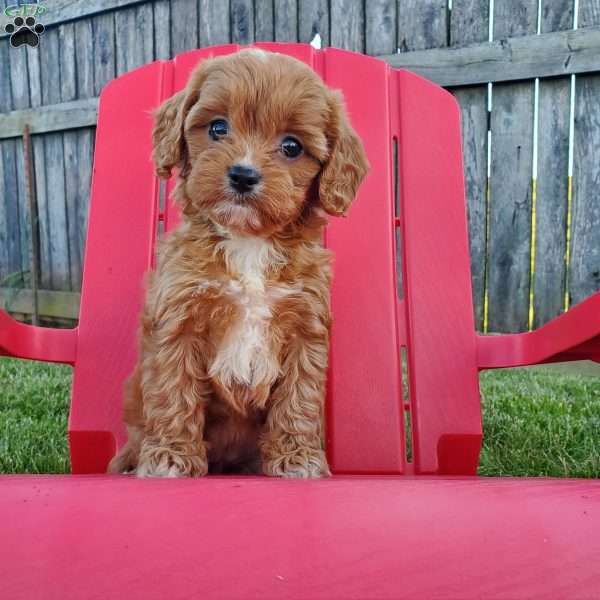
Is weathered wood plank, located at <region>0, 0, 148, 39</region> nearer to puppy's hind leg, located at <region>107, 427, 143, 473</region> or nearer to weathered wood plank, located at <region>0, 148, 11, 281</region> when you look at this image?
weathered wood plank, located at <region>0, 148, 11, 281</region>

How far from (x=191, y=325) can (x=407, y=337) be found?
1.01 m

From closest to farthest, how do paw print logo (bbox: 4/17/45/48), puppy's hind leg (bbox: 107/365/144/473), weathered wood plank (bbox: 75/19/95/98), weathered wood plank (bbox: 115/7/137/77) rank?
puppy's hind leg (bbox: 107/365/144/473), weathered wood plank (bbox: 115/7/137/77), weathered wood plank (bbox: 75/19/95/98), paw print logo (bbox: 4/17/45/48)

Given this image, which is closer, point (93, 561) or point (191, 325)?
point (93, 561)

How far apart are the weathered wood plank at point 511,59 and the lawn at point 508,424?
1961mm

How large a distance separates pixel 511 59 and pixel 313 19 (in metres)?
1.44

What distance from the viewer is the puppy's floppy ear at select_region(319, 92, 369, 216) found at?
2.05 meters

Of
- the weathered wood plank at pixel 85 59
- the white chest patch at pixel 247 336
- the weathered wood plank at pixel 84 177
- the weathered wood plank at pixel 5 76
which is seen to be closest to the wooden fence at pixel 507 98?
the weathered wood plank at pixel 85 59

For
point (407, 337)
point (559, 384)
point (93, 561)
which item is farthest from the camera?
point (559, 384)

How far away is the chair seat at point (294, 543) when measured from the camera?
1022 mm

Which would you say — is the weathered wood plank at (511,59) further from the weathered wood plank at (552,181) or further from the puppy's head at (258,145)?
the puppy's head at (258,145)

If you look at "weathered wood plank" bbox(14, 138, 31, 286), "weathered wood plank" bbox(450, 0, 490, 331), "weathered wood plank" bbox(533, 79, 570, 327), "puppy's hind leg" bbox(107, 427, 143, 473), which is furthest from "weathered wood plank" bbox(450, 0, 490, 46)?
"weathered wood plank" bbox(14, 138, 31, 286)

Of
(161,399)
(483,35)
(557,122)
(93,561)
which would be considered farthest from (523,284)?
(93,561)

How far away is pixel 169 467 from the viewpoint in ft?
6.40

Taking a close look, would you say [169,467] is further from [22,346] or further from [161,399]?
[22,346]
